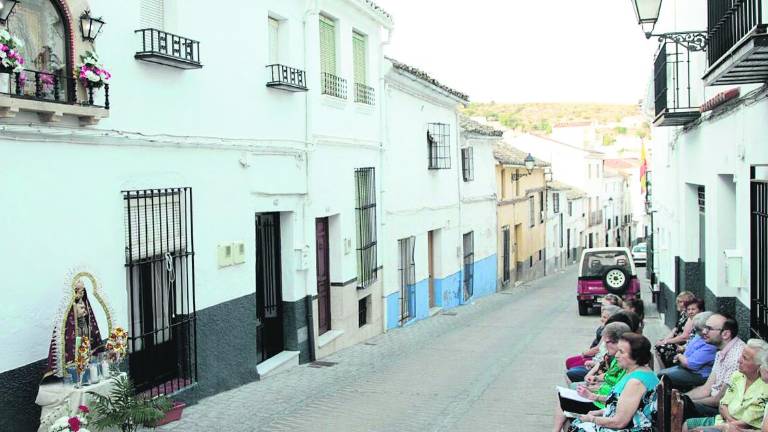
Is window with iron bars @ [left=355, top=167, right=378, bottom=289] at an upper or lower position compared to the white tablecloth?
upper

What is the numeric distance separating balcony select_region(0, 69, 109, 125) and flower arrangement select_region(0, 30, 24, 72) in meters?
0.10

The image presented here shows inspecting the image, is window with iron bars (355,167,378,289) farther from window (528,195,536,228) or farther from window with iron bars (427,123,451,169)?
window (528,195,536,228)

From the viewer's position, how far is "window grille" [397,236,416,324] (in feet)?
60.5

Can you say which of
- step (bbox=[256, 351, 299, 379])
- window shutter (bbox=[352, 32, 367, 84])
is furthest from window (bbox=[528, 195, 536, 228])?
step (bbox=[256, 351, 299, 379])

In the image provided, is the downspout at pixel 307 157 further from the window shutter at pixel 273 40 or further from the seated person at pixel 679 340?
the seated person at pixel 679 340

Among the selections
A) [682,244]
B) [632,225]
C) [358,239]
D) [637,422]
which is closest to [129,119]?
[637,422]

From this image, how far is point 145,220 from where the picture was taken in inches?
343

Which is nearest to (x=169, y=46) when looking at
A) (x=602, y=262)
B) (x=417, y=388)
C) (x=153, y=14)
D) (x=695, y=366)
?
(x=153, y=14)

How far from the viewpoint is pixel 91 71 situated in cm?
747

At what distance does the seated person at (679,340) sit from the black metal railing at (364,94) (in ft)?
24.1

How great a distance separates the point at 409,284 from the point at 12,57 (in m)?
13.3

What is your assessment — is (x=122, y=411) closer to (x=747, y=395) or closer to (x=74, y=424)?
(x=74, y=424)

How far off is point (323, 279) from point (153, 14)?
6233 mm

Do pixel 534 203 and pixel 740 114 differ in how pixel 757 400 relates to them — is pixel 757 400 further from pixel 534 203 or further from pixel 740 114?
pixel 534 203
